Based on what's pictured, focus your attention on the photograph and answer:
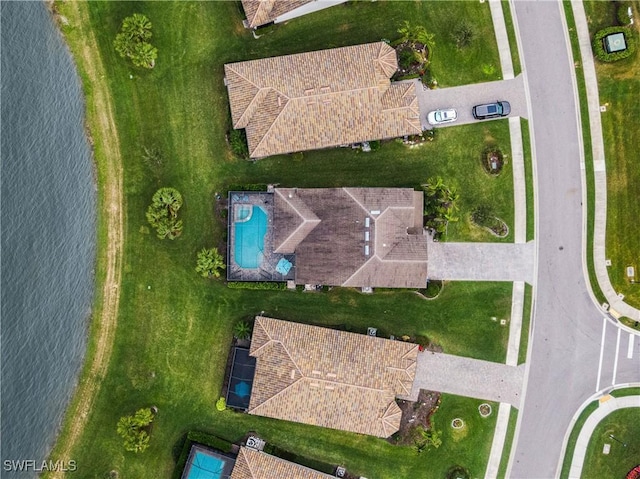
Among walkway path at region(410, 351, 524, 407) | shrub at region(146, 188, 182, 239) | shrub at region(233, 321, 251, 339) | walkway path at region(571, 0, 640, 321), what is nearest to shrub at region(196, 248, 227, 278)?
shrub at region(146, 188, 182, 239)

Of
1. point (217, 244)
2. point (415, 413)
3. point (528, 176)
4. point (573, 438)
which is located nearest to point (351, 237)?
point (217, 244)

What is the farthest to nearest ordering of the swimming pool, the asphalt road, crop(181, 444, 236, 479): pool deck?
1. the asphalt road
2. the swimming pool
3. crop(181, 444, 236, 479): pool deck

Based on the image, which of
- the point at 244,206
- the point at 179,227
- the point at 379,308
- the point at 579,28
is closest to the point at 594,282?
the point at 379,308

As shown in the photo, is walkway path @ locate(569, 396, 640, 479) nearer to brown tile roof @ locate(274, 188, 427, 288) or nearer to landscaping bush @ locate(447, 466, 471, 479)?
landscaping bush @ locate(447, 466, 471, 479)

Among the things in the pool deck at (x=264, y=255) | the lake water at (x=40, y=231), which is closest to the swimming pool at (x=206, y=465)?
the lake water at (x=40, y=231)

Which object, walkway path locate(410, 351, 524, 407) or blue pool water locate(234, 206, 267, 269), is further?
walkway path locate(410, 351, 524, 407)

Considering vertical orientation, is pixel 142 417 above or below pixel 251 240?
below

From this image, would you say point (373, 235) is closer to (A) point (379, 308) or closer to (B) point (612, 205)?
(A) point (379, 308)

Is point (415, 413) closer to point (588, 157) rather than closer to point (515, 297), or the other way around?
point (515, 297)
